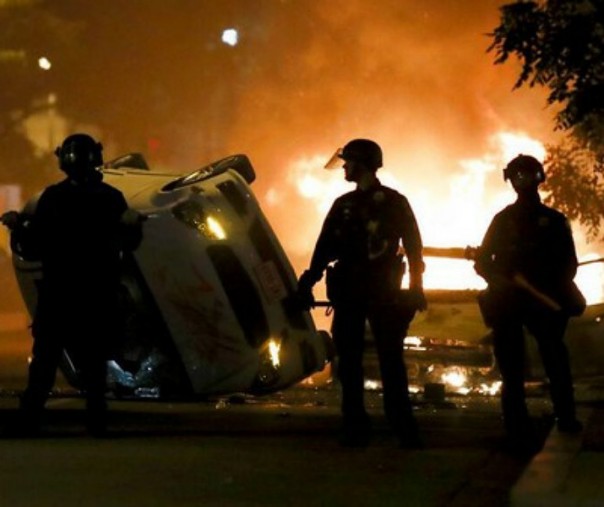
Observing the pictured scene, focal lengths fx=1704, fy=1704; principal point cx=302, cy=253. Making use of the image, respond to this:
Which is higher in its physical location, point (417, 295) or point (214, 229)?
point (214, 229)

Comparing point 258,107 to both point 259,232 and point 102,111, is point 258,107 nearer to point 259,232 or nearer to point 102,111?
point 102,111

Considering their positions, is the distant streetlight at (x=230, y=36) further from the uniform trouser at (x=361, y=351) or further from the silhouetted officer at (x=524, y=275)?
the uniform trouser at (x=361, y=351)

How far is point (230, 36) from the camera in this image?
2094 inches

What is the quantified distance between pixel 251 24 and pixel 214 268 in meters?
47.6

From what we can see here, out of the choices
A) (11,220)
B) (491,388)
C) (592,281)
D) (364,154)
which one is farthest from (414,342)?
(11,220)

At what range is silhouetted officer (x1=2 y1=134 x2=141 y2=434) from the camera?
29.3ft

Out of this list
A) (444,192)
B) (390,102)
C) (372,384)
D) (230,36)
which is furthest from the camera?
(230,36)

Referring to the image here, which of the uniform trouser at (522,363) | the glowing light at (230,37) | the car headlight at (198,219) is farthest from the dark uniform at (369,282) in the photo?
the glowing light at (230,37)

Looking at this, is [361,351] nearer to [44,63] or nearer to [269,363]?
[269,363]

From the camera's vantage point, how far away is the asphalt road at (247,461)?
7277mm

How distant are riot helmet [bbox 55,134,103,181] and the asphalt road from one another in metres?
1.41

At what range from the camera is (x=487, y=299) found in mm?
9430

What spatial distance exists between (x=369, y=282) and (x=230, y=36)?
147ft

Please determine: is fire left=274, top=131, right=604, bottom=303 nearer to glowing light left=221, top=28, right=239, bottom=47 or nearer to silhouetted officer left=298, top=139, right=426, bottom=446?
glowing light left=221, top=28, right=239, bottom=47
